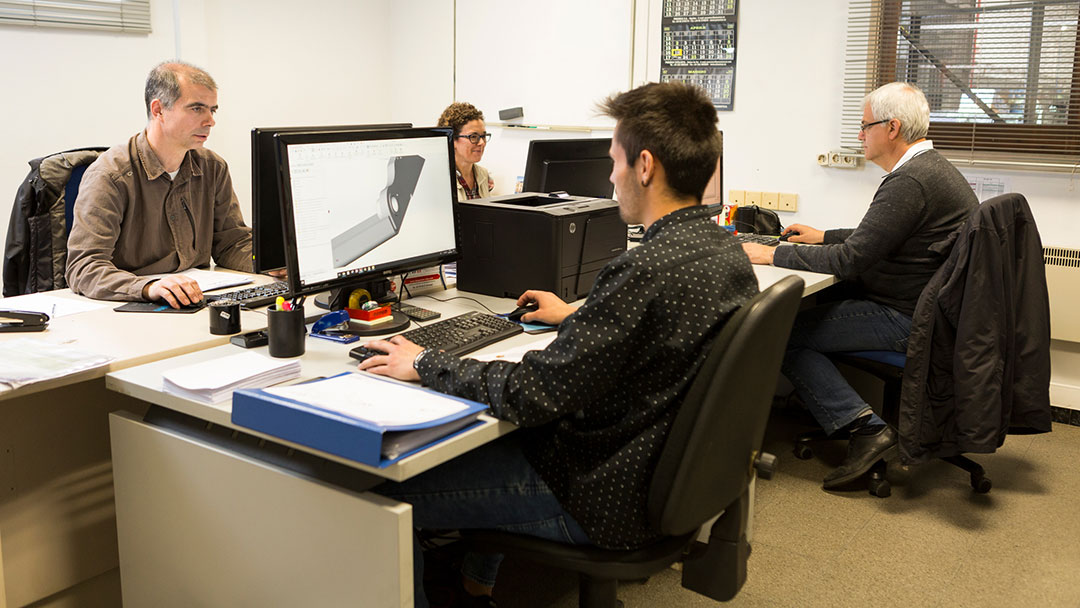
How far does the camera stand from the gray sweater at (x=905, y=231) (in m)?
2.82

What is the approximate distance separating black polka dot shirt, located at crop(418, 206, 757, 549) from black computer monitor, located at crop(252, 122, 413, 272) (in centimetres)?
78

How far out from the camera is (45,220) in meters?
2.63

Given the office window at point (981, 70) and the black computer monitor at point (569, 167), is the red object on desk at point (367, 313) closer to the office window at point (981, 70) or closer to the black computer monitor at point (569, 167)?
the black computer monitor at point (569, 167)

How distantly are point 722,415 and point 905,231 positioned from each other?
171 cm

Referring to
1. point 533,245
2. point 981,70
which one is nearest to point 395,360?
point 533,245

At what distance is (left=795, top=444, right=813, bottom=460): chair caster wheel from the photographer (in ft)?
10.6

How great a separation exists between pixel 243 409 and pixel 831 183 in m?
3.12

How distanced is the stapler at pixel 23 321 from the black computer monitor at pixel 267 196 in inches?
18.5

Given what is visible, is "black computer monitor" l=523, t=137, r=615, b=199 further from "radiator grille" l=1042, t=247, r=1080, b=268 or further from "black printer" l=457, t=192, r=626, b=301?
"radiator grille" l=1042, t=247, r=1080, b=268

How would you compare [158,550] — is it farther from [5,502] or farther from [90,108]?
[90,108]

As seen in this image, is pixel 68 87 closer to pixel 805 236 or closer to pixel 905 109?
pixel 805 236

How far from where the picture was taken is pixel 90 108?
402 cm

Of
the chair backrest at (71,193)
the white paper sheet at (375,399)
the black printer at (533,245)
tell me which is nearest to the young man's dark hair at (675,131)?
the white paper sheet at (375,399)

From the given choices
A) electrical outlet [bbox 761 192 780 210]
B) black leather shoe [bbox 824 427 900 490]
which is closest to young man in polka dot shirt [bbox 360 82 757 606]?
black leather shoe [bbox 824 427 900 490]
